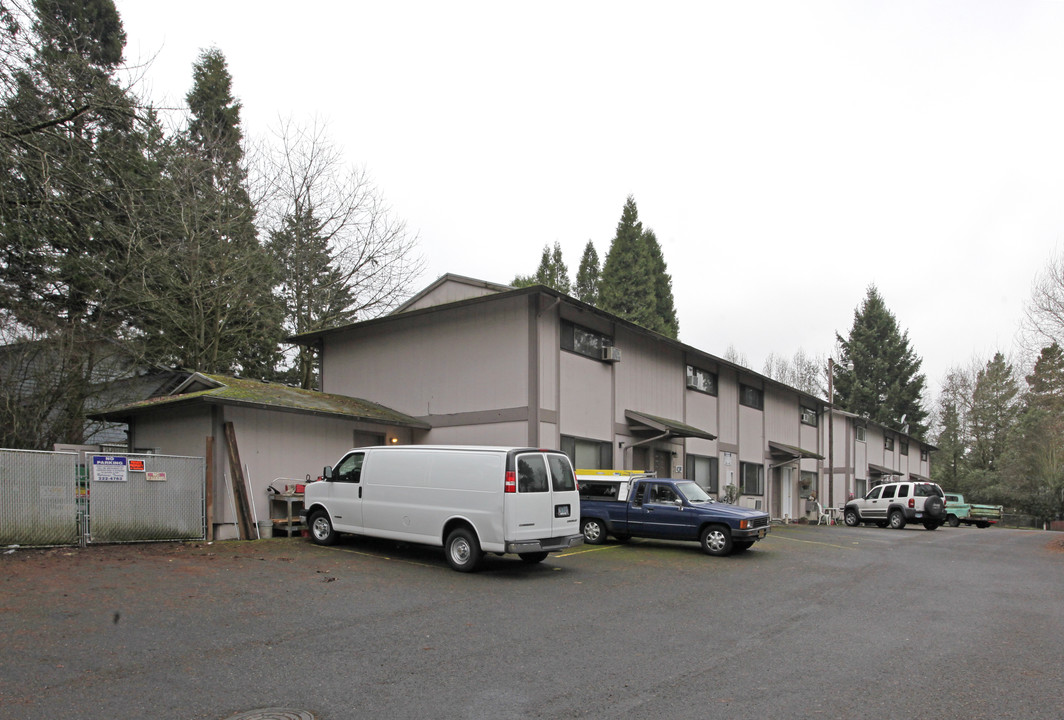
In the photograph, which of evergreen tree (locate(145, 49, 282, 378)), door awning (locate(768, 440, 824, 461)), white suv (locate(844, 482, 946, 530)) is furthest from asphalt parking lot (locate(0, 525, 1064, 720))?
door awning (locate(768, 440, 824, 461))

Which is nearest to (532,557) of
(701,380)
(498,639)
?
(498,639)

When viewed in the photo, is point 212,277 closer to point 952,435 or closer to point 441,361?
point 441,361

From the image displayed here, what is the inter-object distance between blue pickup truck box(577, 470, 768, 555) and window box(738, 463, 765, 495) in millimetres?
13185

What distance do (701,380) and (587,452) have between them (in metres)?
8.68

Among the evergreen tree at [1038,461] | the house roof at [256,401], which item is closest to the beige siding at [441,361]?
the house roof at [256,401]

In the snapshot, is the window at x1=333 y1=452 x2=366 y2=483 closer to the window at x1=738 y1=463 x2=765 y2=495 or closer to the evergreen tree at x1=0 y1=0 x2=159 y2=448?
the evergreen tree at x1=0 y1=0 x2=159 y2=448

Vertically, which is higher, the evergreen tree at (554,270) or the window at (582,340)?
the evergreen tree at (554,270)

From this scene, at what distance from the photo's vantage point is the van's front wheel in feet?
38.1

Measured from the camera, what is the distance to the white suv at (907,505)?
94.6 ft

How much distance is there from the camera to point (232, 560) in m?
12.0

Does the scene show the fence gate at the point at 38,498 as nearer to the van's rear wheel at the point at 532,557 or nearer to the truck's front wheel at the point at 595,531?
the van's rear wheel at the point at 532,557

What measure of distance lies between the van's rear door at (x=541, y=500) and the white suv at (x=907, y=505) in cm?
2178

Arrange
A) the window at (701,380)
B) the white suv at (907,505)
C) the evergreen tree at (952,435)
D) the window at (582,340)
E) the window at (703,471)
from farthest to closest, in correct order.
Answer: the evergreen tree at (952,435) → the white suv at (907,505) → the window at (701,380) → the window at (703,471) → the window at (582,340)

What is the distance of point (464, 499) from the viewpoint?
467 inches
